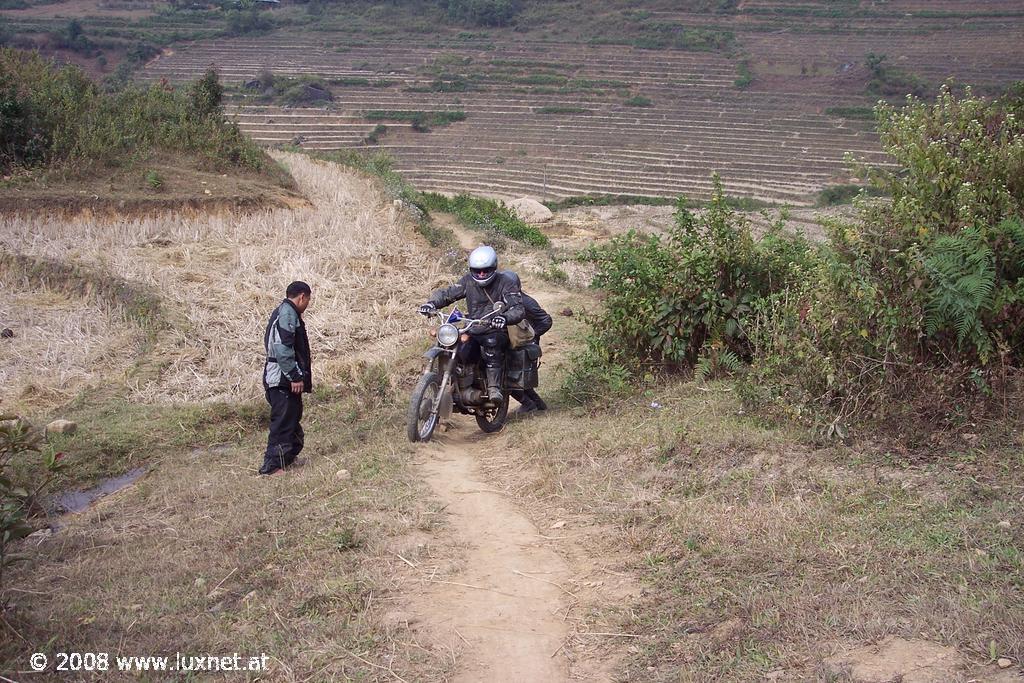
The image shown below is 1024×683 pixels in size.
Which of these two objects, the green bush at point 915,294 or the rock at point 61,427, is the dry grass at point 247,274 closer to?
the rock at point 61,427

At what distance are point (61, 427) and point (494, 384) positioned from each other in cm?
352

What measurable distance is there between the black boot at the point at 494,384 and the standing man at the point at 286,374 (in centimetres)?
156

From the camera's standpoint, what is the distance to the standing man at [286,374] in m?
7.01

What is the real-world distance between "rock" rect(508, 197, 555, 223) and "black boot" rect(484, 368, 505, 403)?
21900 millimetres

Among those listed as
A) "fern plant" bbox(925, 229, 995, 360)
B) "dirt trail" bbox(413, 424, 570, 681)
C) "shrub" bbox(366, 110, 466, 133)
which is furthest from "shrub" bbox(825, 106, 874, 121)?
"dirt trail" bbox(413, 424, 570, 681)

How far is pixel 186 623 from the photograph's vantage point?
458cm

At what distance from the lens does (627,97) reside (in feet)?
197

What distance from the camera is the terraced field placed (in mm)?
48562

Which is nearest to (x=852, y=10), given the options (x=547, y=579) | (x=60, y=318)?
(x=60, y=318)

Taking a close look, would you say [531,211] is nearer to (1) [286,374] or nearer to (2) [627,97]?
(1) [286,374]

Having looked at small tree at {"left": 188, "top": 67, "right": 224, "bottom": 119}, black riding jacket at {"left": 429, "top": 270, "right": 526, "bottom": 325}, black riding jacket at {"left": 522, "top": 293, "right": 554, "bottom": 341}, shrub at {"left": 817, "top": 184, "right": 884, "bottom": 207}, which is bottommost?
shrub at {"left": 817, "top": 184, "right": 884, "bottom": 207}

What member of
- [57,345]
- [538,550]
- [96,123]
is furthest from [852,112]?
[538,550]

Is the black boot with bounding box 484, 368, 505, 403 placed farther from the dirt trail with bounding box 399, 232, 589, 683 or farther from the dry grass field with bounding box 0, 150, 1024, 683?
the dirt trail with bounding box 399, 232, 589, 683

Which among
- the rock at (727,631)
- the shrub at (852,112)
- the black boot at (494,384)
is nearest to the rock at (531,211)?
the black boot at (494,384)
